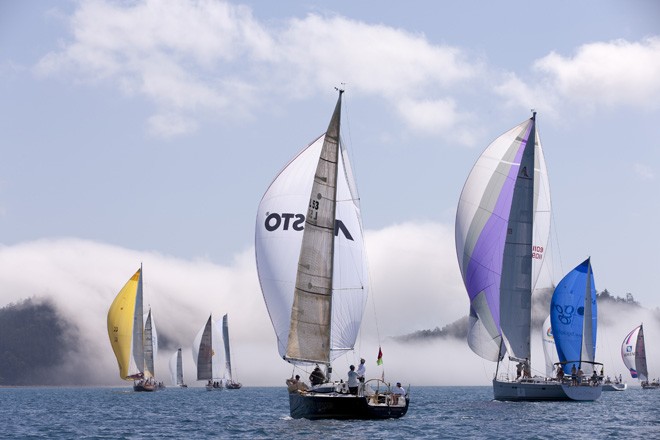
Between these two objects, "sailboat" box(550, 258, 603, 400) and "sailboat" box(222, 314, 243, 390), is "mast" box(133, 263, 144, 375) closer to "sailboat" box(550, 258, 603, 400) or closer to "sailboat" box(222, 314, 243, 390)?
"sailboat" box(222, 314, 243, 390)

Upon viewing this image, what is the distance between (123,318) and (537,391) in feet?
173

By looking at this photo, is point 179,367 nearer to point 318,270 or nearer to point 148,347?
point 148,347

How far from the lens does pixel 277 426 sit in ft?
149

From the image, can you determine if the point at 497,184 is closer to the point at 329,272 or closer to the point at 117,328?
the point at 329,272

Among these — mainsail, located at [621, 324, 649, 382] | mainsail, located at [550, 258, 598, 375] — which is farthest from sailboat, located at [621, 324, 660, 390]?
mainsail, located at [550, 258, 598, 375]

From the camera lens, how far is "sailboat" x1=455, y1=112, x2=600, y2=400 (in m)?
62.5

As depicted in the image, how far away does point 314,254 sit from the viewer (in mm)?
45125

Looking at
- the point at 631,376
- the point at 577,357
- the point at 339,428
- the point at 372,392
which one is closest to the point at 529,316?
the point at 577,357

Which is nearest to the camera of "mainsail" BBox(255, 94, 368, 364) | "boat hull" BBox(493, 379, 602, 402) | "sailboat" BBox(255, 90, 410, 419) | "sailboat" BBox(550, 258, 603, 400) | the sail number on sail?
"sailboat" BBox(255, 90, 410, 419)

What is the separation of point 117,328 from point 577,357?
1986 inches

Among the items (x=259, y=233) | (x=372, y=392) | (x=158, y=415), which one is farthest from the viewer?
(x=158, y=415)

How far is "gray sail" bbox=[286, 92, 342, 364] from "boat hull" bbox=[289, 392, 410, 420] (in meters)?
2.27

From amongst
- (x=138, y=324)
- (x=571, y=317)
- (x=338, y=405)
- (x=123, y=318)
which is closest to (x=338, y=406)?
(x=338, y=405)

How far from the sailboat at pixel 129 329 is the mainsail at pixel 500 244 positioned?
48531 millimetres
